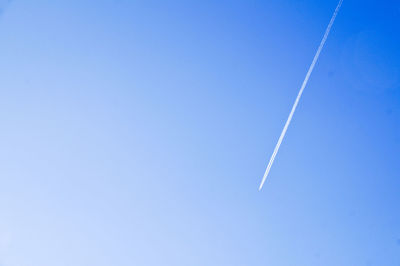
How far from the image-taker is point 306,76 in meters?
2.00

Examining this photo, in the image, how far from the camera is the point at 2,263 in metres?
2.23

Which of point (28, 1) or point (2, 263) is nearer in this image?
point (28, 1)

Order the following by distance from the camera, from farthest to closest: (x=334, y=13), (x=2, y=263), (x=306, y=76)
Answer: (x=2, y=263) → (x=306, y=76) → (x=334, y=13)

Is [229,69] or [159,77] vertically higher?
[159,77]

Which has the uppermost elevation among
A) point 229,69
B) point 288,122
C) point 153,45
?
point 153,45

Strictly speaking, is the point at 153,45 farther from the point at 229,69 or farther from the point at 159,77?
the point at 229,69

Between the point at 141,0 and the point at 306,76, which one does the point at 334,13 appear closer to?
the point at 306,76

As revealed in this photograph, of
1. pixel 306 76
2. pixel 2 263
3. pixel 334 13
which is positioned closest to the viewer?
pixel 334 13

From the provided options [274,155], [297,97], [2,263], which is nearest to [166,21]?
[297,97]

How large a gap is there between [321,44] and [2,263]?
3.25 m

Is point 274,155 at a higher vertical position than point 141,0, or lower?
lower

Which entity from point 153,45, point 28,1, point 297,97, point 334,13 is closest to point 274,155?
point 297,97

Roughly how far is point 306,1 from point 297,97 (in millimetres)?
715

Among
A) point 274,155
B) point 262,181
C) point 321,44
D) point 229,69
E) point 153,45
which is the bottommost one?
point 262,181
